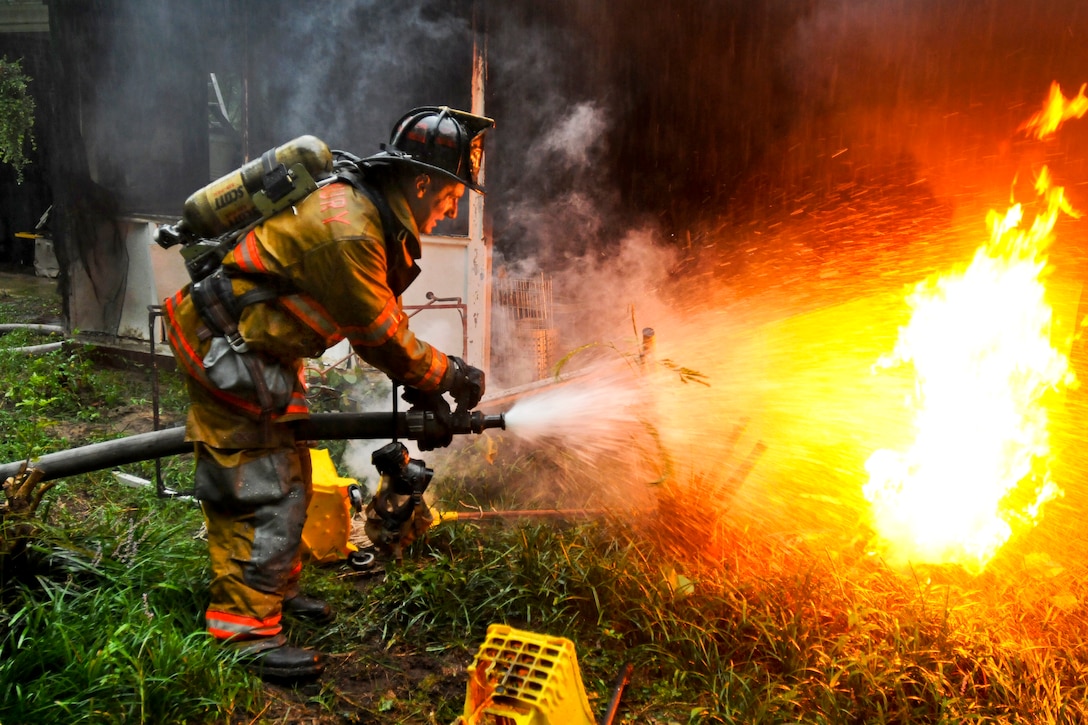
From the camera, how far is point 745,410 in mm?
5074

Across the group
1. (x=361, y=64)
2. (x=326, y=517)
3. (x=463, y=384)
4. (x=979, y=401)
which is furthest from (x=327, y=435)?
(x=361, y=64)

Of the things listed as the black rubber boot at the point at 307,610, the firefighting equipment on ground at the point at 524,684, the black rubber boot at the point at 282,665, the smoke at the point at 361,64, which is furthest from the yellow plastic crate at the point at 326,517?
the smoke at the point at 361,64

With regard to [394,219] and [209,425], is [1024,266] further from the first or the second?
[209,425]

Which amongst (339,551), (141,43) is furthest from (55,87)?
(339,551)

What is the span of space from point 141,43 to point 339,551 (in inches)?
259

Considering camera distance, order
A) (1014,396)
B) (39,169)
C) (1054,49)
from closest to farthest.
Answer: (1014,396)
(1054,49)
(39,169)

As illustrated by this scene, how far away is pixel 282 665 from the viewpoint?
10.1ft

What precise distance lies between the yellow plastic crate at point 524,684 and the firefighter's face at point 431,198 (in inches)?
74.4

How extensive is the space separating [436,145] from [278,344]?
3.70ft

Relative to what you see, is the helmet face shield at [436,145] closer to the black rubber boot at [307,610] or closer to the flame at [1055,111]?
the black rubber boot at [307,610]

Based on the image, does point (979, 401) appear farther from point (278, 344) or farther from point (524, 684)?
point (278, 344)

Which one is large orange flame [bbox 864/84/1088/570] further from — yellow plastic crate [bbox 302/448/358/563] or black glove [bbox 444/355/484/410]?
yellow plastic crate [bbox 302/448/358/563]

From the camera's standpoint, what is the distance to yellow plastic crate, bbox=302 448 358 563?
13.1ft

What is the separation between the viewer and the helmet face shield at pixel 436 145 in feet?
10.7
